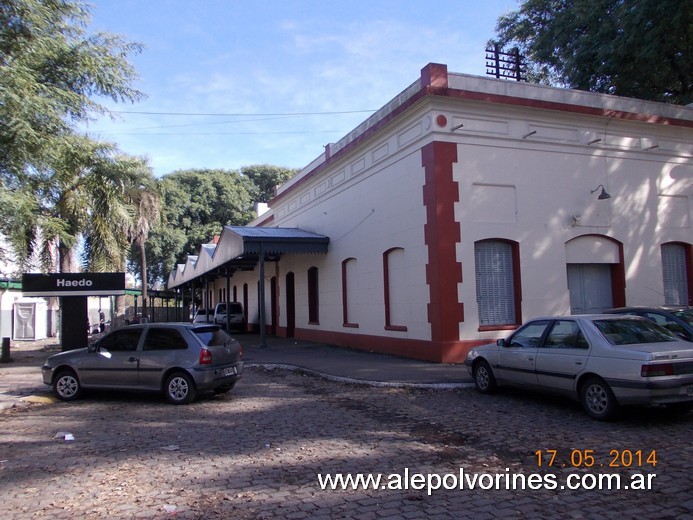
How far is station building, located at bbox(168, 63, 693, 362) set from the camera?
1394 cm

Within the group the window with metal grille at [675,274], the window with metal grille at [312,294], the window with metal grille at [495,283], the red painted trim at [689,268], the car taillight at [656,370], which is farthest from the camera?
the window with metal grille at [312,294]

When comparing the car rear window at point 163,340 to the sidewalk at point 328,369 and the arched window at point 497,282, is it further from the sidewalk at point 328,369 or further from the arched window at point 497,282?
the arched window at point 497,282

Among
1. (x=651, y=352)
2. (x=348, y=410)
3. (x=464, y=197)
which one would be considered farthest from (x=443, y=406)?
(x=464, y=197)

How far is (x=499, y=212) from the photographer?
14.5 metres

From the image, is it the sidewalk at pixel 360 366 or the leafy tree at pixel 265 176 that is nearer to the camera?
the sidewalk at pixel 360 366

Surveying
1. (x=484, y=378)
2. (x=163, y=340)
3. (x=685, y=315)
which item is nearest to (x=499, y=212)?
(x=685, y=315)

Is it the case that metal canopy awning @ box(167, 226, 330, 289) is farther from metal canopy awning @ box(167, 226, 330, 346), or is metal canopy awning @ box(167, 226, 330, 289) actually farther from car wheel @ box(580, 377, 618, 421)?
car wheel @ box(580, 377, 618, 421)

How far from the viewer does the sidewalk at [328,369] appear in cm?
1098

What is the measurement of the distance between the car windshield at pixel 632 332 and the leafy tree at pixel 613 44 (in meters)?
11.0

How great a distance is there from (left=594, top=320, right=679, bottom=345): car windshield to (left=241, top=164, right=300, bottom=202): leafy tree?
146ft

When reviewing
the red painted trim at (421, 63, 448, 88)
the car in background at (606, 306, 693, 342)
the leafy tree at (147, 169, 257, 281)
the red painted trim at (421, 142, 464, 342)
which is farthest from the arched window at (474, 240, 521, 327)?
the leafy tree at (147, 169, 257, 281)

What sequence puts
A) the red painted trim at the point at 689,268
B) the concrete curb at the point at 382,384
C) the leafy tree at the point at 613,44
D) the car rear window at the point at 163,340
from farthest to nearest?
1. the red painted trim at the point at 689,268
2. the leafy tree at the point at 613,44
3. the concrete curb at the point at 382,384
4. the car rear window at the point at 163,340

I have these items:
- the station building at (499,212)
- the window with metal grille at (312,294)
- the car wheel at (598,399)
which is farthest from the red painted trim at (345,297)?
the car wheel at (598,399)

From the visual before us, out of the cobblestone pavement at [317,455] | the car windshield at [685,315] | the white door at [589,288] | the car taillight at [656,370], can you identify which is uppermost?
the white door at [589,288]
